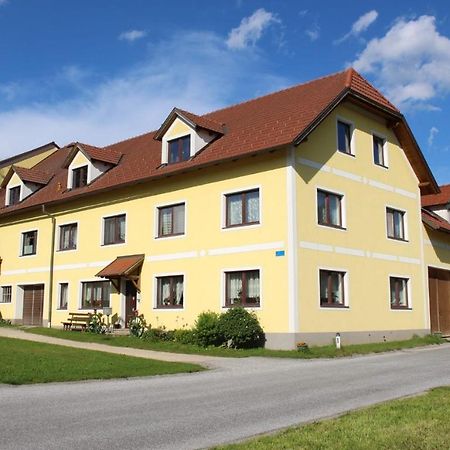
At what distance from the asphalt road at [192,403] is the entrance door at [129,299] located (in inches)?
438

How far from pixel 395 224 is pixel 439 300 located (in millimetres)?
5246

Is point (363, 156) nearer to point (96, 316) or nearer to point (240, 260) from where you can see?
point (240, 260)

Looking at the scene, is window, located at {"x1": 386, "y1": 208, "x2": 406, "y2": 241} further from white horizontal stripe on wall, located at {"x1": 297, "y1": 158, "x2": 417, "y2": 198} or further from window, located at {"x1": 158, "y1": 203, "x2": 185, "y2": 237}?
window, located at {"x1": 158, "y1": 203, "x2": 185, "y2": 237}

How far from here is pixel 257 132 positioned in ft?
71.8

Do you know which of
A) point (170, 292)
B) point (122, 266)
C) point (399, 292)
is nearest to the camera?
point (170, 292)

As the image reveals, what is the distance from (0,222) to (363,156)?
67.5ft

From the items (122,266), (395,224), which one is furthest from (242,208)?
(395,224)

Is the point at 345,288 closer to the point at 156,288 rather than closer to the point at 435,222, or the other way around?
the point at 156,288

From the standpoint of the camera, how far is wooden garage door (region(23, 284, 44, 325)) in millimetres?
29812

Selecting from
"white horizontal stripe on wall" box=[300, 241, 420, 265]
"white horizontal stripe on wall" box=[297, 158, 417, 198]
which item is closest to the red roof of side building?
"white horizontal stripe on wall" box=[297, 158, 417, 198]

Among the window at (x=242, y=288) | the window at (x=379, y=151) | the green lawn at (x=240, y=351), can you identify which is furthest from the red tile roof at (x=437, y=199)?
the window at (x=242, y=288)

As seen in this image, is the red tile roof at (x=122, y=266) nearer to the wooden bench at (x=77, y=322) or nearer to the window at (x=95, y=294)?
the window at (x=95, y=294)

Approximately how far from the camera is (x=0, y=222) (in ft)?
109

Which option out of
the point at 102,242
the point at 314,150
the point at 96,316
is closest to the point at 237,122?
the point at 314,150
